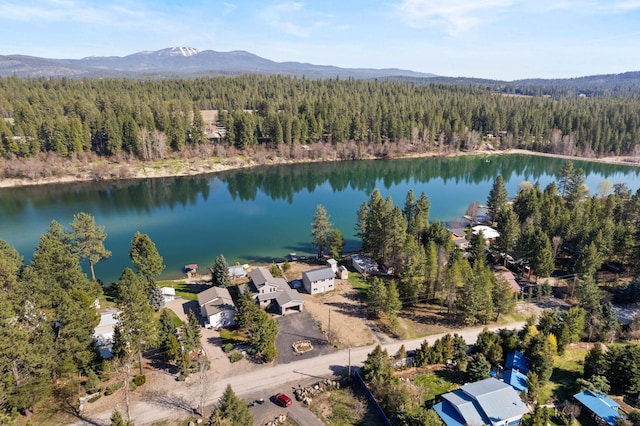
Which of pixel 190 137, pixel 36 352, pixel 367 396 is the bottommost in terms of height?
pixel 367 396

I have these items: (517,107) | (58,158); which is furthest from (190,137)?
(517,107)

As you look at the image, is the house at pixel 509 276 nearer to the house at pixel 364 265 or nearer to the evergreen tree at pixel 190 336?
the house at pixel 364 265

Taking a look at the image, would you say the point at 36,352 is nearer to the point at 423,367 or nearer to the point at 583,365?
the point at 423,367

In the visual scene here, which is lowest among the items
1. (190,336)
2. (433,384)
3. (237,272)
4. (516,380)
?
(433,384)

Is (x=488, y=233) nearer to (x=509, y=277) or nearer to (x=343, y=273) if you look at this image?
(x=509, y=277)

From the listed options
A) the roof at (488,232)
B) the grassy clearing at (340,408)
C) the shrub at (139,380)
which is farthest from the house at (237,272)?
the roof at (488,232)

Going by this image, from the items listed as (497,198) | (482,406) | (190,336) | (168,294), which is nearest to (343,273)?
(168,294)


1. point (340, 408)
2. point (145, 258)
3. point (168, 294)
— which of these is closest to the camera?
point (340, 408)
